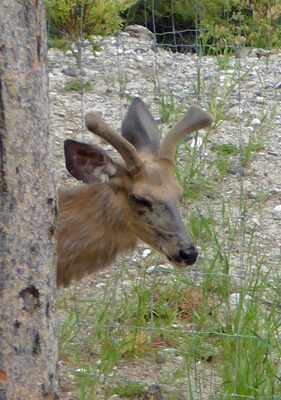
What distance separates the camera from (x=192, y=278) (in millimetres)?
5094

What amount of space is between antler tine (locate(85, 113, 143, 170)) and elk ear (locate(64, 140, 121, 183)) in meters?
0.14

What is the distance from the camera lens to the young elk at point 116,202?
4.29 meters

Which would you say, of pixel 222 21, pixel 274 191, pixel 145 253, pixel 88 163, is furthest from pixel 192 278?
pixel 222 21

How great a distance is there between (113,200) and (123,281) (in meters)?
1.13

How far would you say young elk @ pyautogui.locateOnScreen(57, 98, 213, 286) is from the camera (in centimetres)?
429

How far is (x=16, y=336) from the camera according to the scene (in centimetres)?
269

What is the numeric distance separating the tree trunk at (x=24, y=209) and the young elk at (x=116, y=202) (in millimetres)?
1470

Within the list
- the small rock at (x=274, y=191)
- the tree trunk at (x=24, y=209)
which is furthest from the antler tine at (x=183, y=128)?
the small rock at (x=274, y=191)

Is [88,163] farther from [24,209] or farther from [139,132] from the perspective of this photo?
[24,209]

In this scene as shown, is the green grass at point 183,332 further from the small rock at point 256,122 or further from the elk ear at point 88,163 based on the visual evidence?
the small rock at point 256,122

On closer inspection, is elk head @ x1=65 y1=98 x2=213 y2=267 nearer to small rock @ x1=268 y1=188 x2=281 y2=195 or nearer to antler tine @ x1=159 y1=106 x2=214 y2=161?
antler tine @ x1=159 y1=106 x2=214 y2=161

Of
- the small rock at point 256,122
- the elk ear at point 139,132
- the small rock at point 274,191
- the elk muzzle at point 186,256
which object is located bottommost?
the elk muzzle at point 186,256

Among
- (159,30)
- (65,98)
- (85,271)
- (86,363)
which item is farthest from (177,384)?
(159,30)

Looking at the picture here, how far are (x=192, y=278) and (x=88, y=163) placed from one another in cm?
119
